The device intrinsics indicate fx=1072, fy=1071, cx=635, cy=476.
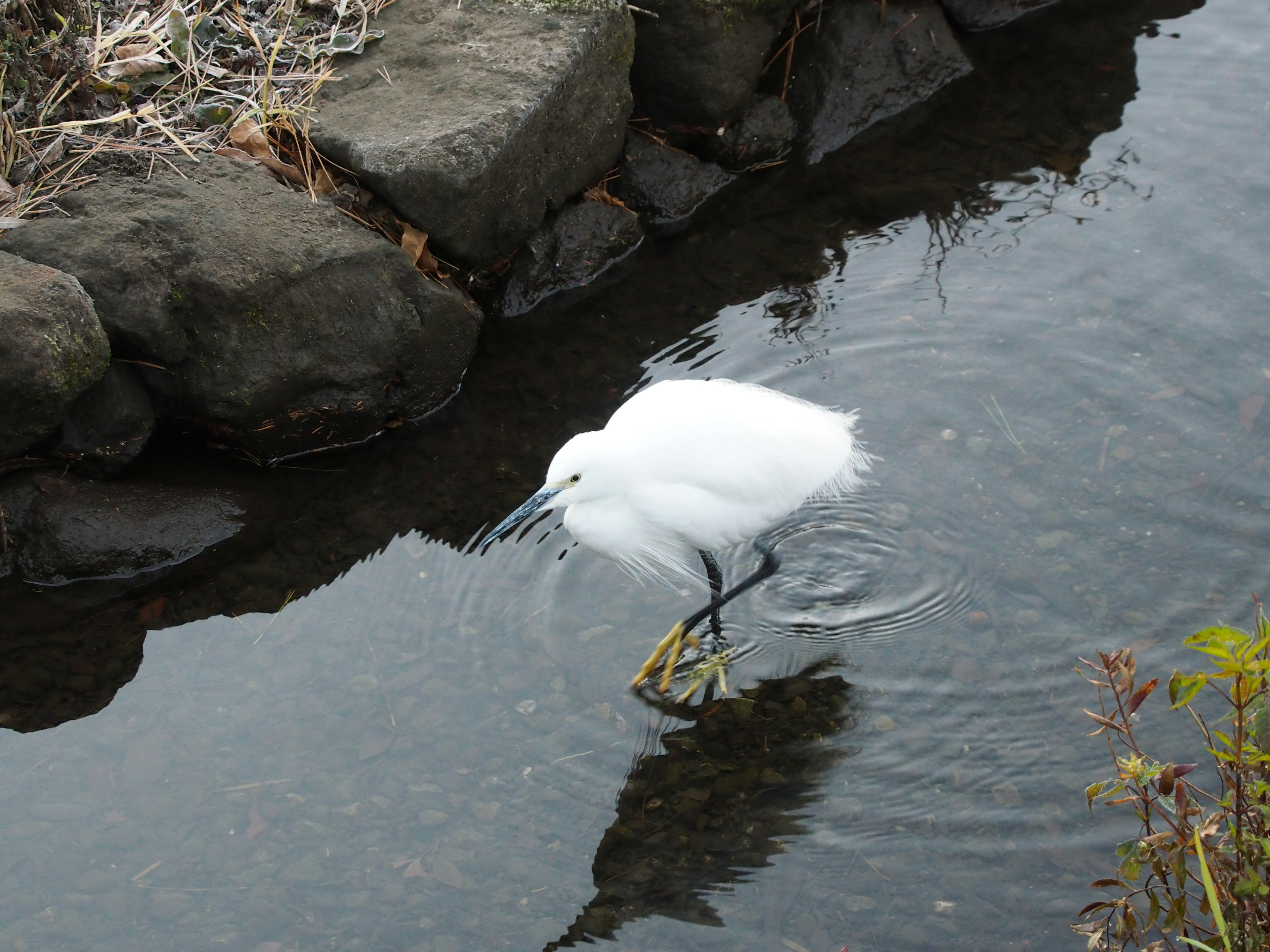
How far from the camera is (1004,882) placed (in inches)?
121

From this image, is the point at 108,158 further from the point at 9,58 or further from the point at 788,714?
the point at 788,714

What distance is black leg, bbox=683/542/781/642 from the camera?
13.1 feet

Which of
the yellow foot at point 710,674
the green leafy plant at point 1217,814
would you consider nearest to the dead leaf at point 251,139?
the yellow foot at point 710,674

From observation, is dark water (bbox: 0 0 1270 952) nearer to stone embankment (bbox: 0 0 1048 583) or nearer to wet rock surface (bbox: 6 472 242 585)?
wet rock surface (bbox: 6 472 242 585)

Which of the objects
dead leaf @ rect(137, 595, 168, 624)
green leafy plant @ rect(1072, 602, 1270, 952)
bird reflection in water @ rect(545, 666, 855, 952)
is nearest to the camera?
green leafy plant @ rect(1072, 602, 1270, 952)

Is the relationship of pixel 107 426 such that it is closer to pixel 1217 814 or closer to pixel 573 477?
pixel 573 477

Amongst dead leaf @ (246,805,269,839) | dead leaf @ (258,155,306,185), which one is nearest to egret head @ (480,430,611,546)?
dead leaf @ (246,805,269,839)

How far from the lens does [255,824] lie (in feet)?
11.3

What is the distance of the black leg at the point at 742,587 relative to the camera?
13.1 feet

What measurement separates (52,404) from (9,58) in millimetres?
1687

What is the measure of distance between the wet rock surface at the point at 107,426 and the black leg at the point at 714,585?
2515 mm

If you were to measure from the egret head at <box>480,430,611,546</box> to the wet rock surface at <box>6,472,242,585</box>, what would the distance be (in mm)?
1595

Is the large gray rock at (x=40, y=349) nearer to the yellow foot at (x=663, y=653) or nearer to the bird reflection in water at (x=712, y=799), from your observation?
the yellow foot at (x=663, y=653)

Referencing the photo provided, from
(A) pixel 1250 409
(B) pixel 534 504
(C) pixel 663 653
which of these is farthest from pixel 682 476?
(A) pixel 1250 409
